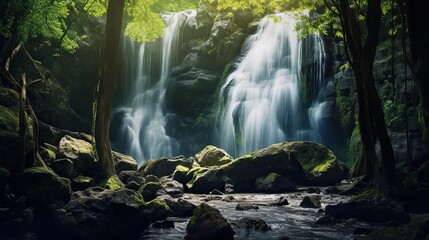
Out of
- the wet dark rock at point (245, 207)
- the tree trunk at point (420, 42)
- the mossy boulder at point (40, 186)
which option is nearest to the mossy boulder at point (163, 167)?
the wet dark rock at point (245, 207)

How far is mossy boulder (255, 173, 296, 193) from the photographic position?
1611 cm

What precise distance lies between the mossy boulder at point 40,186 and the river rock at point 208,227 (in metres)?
3.14

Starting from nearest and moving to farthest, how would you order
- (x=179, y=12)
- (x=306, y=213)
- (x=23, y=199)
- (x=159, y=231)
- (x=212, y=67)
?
(x=23, y=199)
(x=159, y=231)
(x=306, y=213)
(x=212, y=67)
(x=179, y=12)

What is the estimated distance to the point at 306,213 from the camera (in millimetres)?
10742

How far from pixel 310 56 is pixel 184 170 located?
13973 mm

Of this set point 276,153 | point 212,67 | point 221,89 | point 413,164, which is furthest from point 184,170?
point 212,67

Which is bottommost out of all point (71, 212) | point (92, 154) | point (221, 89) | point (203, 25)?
point (71, 212)

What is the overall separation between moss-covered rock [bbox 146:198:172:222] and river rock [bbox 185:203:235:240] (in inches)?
81.2

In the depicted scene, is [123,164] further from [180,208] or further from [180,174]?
[180,208]

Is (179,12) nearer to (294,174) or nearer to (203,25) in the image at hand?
(203,25)

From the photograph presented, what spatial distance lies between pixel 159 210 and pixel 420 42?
7304 millimetres

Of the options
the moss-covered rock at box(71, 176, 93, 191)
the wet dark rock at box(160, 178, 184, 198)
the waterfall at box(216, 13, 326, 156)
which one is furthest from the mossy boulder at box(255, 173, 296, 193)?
the waterfall at box(216, 13, 326, 156)

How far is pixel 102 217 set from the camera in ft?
26.2

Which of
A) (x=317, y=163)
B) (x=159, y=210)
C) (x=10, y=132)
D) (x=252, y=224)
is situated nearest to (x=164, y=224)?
(x=159, y=210)
